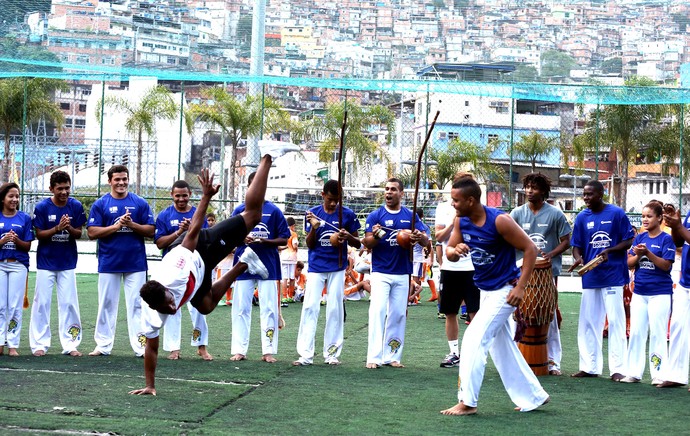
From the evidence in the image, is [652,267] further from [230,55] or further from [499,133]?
[499,133]

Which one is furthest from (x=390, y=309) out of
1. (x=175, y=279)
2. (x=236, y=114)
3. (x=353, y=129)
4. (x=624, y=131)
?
(x=353, y=129)

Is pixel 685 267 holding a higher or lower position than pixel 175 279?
higher

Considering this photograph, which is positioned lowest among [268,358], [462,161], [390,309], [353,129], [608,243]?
[268,358]

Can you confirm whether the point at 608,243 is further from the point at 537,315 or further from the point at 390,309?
the point at 390,309

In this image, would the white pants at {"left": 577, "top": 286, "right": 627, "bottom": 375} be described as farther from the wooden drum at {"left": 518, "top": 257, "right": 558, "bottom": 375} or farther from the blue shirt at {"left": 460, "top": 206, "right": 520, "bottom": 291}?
the blue shirt at {"left": 460, "top": 206, "right": 520, "bottom": 291}

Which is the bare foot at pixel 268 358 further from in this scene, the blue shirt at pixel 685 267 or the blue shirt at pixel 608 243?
the blue shirt at pixel 685 267

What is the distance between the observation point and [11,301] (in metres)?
10.9

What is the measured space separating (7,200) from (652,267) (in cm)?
692

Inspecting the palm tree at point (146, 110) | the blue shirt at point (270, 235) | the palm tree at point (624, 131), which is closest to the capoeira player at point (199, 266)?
the blue shirt at point (270, 235)

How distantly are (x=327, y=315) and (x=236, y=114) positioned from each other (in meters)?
16.7

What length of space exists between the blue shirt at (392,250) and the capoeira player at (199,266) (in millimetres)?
1239

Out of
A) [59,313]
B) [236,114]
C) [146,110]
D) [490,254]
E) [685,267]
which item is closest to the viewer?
[490,254]

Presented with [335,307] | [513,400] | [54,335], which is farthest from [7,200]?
[513,400]

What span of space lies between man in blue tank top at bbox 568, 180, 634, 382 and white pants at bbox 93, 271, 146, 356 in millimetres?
4763
